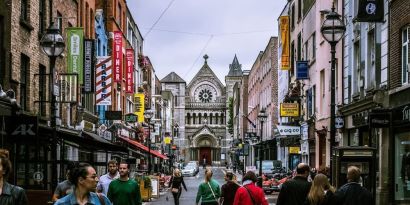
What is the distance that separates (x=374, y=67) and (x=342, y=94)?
564 cm

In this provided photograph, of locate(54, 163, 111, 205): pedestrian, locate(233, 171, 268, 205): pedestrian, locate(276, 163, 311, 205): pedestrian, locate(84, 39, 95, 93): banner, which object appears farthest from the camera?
locate(84, 39, 95, 93): banner

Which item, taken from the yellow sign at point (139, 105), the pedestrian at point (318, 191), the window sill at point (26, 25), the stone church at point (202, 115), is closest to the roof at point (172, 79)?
the stone church at point (202, 115)

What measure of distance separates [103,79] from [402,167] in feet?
67.5

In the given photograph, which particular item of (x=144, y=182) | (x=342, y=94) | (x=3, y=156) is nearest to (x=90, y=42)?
(x=144, y=182)

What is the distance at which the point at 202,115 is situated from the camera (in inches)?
6511

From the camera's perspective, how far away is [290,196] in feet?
40.0

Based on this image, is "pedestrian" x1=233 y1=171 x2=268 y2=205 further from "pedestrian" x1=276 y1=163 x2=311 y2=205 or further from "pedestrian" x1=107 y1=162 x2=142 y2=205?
"pedestrian" x1=107 y1=162 x2=142 y2=205

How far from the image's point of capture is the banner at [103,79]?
4019cm

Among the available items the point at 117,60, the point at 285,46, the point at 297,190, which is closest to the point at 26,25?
the point at 297,190

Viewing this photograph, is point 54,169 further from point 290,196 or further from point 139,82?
point 139,82

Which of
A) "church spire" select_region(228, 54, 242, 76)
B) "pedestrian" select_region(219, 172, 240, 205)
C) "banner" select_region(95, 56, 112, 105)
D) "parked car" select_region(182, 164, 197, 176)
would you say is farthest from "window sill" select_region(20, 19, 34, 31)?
"church spire" select_region(228, 54, 242, 76)

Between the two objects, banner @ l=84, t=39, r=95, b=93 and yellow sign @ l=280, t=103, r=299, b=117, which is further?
yellow sign @ l=280, t=103, r=299, b=117

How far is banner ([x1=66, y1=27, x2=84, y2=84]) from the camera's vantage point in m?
31.3

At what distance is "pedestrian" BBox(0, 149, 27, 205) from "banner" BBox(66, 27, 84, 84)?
24317 millimetres
